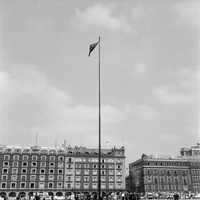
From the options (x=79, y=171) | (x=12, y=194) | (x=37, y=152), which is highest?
(x=37, y=152)

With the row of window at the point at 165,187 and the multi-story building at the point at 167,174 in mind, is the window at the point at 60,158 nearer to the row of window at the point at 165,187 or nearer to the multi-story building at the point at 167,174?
the multi-story building at the point at 167,174

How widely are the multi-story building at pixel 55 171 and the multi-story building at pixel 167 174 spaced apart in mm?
12583

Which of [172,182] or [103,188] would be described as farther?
[172,182]

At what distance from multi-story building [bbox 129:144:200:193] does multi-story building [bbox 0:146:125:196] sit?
1258 cm

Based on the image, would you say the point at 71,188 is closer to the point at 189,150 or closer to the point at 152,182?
the point at 152,182

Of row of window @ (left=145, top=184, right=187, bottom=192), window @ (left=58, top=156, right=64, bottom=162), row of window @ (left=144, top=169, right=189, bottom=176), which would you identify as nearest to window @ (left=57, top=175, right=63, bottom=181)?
window @ (left=58, top=156, right=64, bottom=162)

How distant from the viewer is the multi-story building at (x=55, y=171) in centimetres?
8301

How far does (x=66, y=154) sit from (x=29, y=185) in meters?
13.5

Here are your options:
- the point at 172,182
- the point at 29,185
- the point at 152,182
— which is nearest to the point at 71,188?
the point at 29,185

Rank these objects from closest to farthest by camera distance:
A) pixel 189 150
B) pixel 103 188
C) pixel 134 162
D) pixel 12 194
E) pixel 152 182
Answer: pixel 12 194 → pixel 103 188 → pixel 152 182 → pixel 134 162 → pixel 189 150

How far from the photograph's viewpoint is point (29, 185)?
272 feet

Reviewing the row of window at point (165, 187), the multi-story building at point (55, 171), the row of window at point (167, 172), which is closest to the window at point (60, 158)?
the multi-story building at point (55, 171)

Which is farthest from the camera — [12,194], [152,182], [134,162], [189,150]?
[189,150]

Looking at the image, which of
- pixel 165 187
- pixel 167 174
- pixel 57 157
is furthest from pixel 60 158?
pixel 167 174
